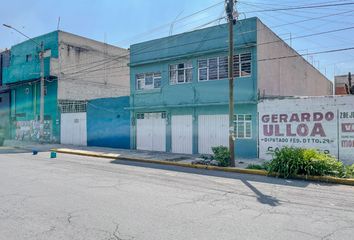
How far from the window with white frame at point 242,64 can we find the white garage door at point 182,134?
3940 mm

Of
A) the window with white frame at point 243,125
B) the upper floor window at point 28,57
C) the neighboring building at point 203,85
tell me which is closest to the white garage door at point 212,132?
the neighboring building at point 203,85

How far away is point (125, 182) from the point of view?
32.7ft

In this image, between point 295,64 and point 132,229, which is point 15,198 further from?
point 295,64

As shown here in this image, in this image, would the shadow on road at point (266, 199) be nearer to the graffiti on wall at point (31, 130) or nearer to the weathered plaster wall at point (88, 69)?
the graffiti on wall at point (31, 130)

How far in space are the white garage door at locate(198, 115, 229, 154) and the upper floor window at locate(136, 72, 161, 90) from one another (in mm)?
4149

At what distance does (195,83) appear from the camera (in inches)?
731

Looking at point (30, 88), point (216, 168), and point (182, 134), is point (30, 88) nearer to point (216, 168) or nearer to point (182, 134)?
point (182, 134)

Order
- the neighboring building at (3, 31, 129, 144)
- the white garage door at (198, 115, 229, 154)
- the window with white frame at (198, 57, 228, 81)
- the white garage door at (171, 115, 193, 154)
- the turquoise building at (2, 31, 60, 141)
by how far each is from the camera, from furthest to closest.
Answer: the turquoise building at (2, 31, 60, 141), the neighboring building at (3, 31, 129, 144), the white garage door at (171, 115, 193, 154), the window with white frame at (198, 57, 228, 81), the white garage door at (198, 115, 229, 154)

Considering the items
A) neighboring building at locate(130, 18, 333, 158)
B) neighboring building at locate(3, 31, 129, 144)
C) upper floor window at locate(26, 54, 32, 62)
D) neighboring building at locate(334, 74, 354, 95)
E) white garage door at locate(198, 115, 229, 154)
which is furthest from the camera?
neighboring building at locate(334, 74, 354, 95)

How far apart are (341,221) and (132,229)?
3925 millimetres

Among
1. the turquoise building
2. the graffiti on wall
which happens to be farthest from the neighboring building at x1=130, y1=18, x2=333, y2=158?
the graffiti on wall

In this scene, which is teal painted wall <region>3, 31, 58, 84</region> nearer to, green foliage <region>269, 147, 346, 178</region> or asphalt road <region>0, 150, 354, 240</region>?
asphalt road <region>0, 150, 354, 240</region>

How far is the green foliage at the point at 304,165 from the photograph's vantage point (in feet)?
35.4

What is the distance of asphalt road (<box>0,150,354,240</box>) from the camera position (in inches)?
208
